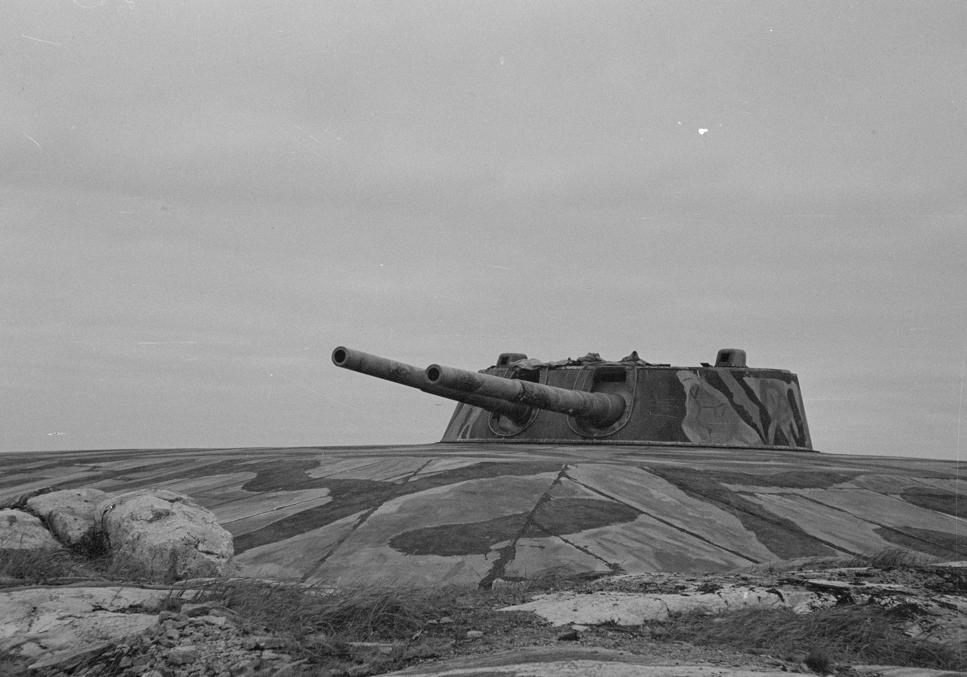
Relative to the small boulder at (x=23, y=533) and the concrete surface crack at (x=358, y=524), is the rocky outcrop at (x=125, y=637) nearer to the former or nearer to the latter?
the concrete surface crack at (x=358, y=524)

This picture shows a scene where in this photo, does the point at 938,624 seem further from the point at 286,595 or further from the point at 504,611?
the point at 286,595

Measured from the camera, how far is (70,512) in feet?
22.5

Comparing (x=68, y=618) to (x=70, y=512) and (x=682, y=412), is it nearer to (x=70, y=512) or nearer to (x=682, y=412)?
(x=70, y=512)

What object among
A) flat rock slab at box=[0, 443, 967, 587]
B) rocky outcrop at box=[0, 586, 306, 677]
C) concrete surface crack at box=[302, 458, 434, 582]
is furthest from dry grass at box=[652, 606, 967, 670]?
concrete surface crack at box=[302, 458, 434, 582]

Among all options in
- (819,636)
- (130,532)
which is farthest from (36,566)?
(819,636)

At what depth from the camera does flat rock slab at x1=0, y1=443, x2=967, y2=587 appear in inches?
241

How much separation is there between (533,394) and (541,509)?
3.11m

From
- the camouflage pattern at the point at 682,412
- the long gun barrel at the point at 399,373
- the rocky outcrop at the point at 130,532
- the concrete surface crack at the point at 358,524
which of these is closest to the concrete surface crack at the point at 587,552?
the concrete surface crack at the point at 358,524

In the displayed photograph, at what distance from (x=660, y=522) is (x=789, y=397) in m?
5.14

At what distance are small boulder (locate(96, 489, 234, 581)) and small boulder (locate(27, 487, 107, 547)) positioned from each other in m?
0.13

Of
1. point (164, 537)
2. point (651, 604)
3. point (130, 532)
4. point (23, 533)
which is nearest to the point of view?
point (651, 604)

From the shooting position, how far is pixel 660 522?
6.90 metres

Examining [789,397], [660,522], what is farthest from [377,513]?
[789,397]

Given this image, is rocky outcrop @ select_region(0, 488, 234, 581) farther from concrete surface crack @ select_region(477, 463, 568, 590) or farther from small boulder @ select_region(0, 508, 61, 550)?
→ concrete surface crack @ select_region(477, 463, 568, 590)
